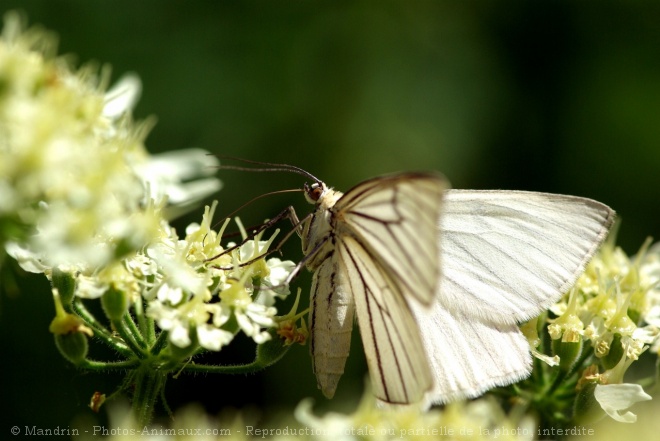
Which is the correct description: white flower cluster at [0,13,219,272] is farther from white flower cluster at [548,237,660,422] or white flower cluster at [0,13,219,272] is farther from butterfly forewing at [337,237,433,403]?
white flower cluster at [548,237,660,422]

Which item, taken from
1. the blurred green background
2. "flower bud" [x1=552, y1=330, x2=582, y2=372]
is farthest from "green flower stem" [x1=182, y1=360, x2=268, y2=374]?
the blurred green background

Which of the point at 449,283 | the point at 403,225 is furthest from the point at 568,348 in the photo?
the point at 403,225

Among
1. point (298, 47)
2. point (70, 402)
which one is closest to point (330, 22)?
point (298, 47)

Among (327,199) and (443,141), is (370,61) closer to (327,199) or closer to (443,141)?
(443,141)

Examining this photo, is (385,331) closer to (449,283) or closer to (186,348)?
(449,283)

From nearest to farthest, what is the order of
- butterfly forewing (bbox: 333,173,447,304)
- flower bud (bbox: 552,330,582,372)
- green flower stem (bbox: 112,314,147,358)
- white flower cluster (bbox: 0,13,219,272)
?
1. white flower cluster (bbox: 0,13,219,272)
2. butterfly forewing (bbox: 333,173,447,304)
3. green flower stem (bbox: 112,314,147,358)
4. flower bud (bbox: 552,330,582,372)

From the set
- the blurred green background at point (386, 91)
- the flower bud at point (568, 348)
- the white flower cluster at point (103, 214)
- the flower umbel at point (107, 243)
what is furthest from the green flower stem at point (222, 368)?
the blurred green background at point (386, 91)
